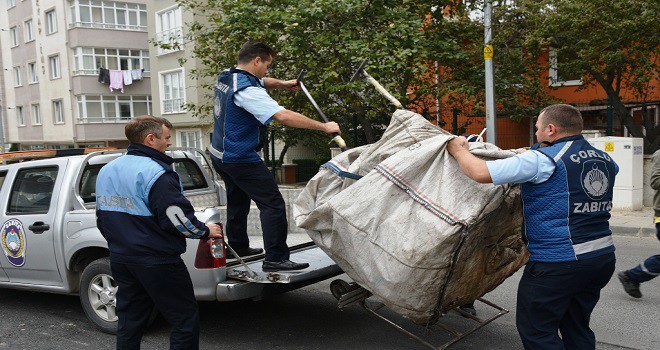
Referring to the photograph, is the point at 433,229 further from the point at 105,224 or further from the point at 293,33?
the point at 293,33

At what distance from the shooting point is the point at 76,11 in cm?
3509

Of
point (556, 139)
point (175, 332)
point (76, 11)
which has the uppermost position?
point (76, 11)

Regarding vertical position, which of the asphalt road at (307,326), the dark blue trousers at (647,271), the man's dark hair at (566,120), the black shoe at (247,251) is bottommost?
the asphalt road at (307,326)

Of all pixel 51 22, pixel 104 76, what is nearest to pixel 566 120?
pixel 104 76

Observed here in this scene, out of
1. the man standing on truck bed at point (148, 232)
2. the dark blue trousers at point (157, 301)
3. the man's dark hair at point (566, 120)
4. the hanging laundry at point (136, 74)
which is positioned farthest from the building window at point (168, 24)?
the man's dark hair at point (566, 120)

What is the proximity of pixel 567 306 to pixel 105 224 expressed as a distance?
285 cm

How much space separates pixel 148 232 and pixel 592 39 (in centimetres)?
1127

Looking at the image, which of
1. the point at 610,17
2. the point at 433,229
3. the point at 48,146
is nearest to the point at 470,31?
the point at 610,17

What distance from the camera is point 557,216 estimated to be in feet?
10.8

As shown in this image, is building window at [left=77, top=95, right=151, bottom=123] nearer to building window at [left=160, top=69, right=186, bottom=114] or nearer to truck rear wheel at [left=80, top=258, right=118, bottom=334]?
building window at [left=160, top=69, right=186, bottom=114]

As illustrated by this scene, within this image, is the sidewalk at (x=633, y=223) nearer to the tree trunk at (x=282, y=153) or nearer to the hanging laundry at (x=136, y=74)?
the tree trunk at (x=282, y=153)

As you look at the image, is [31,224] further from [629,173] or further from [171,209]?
[629,173]

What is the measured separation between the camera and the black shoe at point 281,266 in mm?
4539

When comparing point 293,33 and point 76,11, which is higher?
point 76,11
